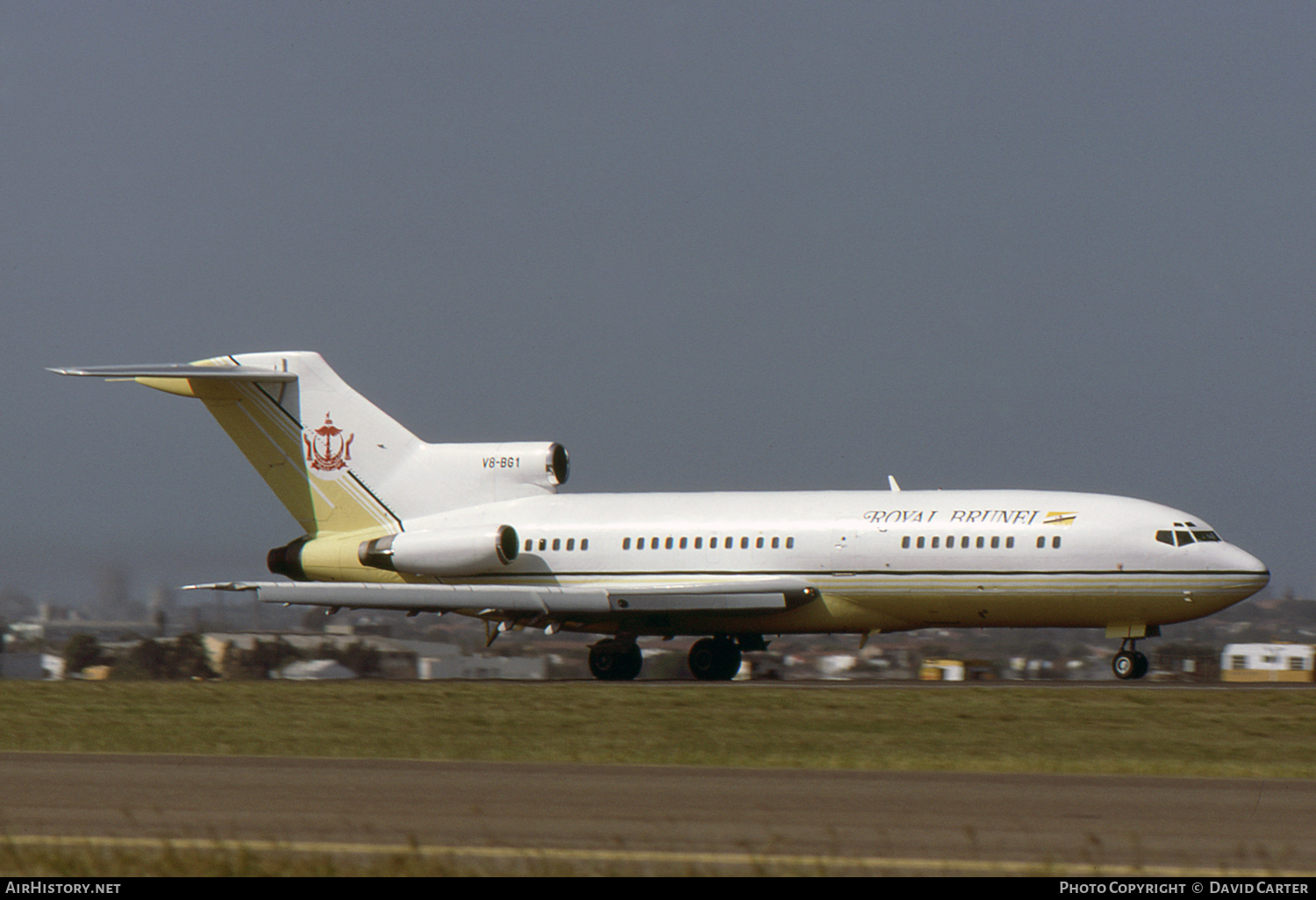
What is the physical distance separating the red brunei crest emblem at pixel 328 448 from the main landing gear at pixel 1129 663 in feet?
65.5

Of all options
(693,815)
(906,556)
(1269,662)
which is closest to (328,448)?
(906,556)

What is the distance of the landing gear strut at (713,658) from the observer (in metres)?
41.6

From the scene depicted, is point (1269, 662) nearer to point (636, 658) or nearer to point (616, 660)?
point (636, 658)

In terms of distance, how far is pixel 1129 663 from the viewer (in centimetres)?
3756

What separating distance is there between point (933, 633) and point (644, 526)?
25.1 feet

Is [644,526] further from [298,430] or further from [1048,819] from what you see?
[1048,819]

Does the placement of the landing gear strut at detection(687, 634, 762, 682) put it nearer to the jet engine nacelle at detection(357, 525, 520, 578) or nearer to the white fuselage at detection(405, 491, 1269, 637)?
the white fuselage at detection(405, 491, 1269, 637)

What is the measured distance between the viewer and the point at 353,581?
45.0 m

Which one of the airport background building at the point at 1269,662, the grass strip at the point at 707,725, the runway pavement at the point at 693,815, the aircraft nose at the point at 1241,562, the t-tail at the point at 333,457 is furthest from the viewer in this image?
the airport background building at the point at 1269,662

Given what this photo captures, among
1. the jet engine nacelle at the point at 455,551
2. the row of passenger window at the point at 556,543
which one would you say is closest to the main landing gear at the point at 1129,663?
the row of passenger window at the point at 556,543

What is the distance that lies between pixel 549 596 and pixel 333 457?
865 cm

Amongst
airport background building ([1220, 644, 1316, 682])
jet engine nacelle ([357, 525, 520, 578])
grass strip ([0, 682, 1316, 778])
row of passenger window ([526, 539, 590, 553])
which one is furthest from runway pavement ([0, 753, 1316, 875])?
airport background building ([1220, 644, 1316, 682])

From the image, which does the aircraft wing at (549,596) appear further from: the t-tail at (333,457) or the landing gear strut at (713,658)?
the t-tail at (333,457)

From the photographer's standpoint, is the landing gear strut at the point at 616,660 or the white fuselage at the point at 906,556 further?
the landing gear strut at the point at 616,660
